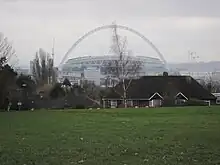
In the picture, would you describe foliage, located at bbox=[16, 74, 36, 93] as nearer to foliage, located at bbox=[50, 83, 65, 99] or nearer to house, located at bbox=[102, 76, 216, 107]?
foliage, located at bbox=[50, 83, 65, 99]

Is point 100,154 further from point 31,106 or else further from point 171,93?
point 171,93

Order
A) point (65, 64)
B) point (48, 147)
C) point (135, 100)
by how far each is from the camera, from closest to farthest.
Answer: point (48, 147)
point (135, 100)
point (65, 64)

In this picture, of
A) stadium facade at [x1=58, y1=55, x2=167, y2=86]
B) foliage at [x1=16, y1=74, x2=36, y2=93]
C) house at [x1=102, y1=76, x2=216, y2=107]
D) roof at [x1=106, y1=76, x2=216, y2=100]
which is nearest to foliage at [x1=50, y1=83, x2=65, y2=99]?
foliage at [x1=16, y1=74, x2=36, y2=93]

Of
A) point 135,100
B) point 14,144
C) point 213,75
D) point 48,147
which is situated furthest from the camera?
point 213,75

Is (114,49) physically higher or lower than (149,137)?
higher

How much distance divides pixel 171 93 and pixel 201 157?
55081 millimetres

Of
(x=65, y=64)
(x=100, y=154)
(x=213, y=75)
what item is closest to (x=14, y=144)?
(x=100, y=154)

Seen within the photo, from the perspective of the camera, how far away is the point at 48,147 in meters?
13.4

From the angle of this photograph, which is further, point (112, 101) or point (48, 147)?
point (112, 101)

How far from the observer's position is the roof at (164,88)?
67125 mm

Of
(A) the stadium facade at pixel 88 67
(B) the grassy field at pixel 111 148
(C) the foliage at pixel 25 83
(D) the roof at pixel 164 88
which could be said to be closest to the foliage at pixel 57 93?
(C) the foliage at pixel 25 83

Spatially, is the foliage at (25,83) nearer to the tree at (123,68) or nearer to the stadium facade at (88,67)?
the tree at (123,68)

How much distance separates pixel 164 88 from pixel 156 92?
1.51 meters

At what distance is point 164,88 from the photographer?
6762 centimetres
